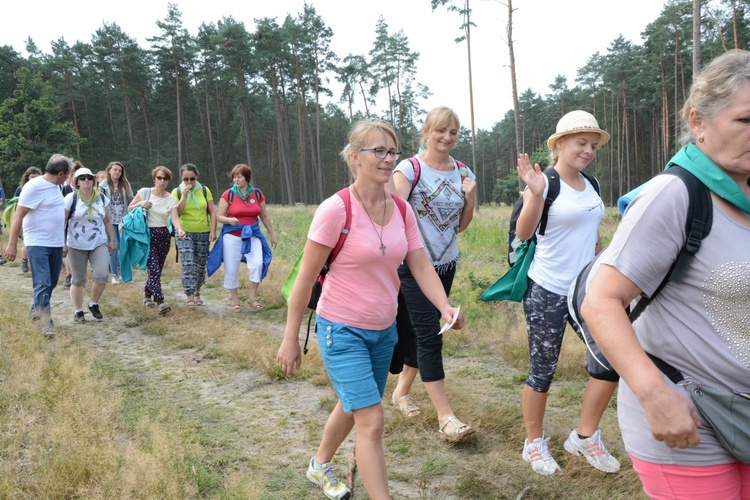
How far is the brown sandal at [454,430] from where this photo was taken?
396cm

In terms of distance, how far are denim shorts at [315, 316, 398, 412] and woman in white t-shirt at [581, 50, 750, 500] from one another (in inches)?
58.3

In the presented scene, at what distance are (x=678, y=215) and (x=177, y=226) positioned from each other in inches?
317

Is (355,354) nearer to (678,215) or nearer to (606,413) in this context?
(678,215)

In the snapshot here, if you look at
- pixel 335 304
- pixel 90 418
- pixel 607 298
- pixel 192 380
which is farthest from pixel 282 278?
pixel 607 298

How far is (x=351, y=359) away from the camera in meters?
2.92

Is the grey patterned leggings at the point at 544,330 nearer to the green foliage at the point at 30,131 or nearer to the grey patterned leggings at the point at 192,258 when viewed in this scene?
the grey patterned leggings at the point at 192,258

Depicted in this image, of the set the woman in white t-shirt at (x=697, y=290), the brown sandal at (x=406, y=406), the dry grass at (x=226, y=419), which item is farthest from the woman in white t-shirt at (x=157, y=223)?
the woman in white t-shirt at (x=697, y=290)

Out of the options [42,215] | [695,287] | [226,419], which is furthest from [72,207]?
[695,287]

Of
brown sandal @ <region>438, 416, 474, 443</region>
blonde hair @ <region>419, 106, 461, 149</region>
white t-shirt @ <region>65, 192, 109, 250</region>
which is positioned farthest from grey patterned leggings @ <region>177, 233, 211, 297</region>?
brown sandal @ <region>438, 416, 474, 443</region>

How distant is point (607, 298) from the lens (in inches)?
62.7

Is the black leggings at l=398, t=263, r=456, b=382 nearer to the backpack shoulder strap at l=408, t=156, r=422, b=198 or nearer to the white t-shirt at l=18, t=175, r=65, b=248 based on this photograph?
the backpack shoulder strap at l=408, t=156, r=422, b=198

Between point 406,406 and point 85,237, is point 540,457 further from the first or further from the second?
point 85,237

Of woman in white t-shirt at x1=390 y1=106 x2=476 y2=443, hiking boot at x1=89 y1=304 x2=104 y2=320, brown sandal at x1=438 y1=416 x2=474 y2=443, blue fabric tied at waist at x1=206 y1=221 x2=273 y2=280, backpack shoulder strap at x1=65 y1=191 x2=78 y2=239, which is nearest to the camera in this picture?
brown sandal at x1=438 y1=416 x2=474 y2=443

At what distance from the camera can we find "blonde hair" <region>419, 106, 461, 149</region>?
4133 millimetres
